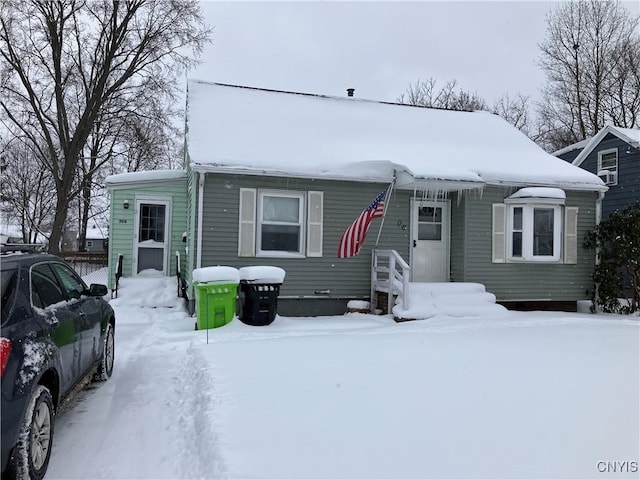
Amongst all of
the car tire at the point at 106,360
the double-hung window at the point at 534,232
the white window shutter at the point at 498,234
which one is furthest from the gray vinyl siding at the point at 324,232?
the car tire at the point at 106,360

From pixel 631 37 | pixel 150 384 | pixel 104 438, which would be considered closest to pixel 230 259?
pixel 150 384

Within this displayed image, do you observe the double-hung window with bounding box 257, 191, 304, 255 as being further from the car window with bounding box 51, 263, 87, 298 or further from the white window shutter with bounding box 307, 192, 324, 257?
the car window with bounding box 51, 263, 87, 298

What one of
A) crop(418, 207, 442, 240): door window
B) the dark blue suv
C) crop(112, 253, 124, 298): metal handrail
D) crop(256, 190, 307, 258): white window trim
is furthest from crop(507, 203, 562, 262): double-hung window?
the dark blue suv

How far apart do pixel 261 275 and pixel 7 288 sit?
5.81m

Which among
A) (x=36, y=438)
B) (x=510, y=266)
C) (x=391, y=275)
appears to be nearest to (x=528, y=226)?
(x=510, y=266)

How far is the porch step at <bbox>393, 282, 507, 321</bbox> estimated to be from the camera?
9750 millimetres

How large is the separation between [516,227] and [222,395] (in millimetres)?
9216

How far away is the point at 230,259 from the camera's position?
1018cm

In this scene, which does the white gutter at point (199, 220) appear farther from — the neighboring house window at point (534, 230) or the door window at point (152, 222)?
the neighboring house window at point (534, 230)

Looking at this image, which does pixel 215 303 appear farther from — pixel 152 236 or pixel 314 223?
pixel 152 236

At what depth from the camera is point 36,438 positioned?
3115 mm

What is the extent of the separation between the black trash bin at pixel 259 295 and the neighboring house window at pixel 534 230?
5549mm

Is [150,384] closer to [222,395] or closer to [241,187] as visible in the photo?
[222,395]

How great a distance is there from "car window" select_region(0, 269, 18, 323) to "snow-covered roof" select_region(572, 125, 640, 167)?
16962mm
